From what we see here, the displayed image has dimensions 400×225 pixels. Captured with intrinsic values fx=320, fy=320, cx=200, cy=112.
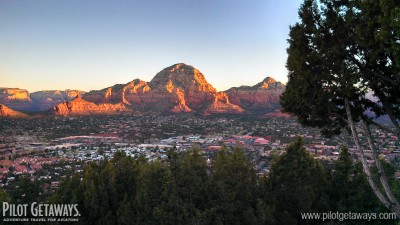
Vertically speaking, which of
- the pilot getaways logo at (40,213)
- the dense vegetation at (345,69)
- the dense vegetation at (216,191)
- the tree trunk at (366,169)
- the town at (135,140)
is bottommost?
the town at (135,140)

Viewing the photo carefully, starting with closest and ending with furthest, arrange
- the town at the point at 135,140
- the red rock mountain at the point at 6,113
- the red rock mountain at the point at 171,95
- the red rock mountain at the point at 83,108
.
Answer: the town at the point at 135,140 → the red rock mountain at the point at 6,113 → the red rock mountain at the point at 83,108 → the red rock mountain at the point at 171,95

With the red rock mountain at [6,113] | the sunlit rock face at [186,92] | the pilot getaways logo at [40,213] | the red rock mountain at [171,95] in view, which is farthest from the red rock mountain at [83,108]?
the pilot getaways logo at [40,213]

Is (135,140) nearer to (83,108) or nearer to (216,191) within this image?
(83,108)

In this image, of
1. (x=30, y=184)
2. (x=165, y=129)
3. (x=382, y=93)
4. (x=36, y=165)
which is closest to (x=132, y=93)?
(x=165, y=129)

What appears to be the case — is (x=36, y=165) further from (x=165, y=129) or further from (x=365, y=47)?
(x=165, y=129)

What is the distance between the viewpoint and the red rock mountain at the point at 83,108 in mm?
115312

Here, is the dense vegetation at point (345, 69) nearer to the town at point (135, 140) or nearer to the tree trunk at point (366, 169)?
the tree trunk at point (366, 169)

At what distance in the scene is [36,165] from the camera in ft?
140

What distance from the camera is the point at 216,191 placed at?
13289 millimetres

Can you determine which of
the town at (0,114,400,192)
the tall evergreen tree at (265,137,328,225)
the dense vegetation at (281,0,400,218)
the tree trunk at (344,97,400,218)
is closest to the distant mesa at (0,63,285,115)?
the town at (0,114,400,192)

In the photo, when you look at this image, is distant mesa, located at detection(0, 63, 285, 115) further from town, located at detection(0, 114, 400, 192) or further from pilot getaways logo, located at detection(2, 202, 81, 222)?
pilot getaways logo, located at detection(2, 202, 81, 222)

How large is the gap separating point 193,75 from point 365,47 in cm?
15828

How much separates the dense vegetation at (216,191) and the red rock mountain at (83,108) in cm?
10727

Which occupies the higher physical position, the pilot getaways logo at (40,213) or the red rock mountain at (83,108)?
the red rock mountain at (83,108)
